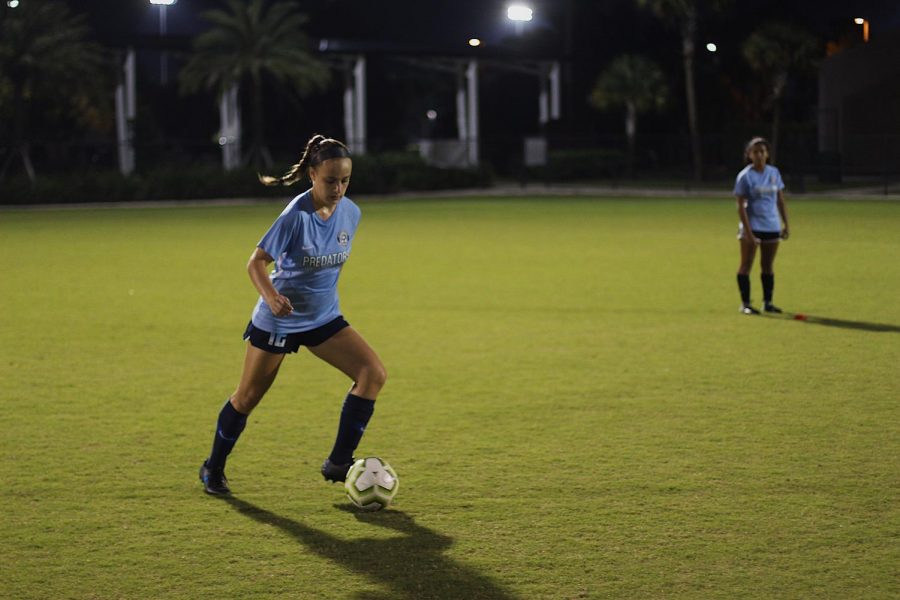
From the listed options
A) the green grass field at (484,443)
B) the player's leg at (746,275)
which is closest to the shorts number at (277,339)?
the green grass field at (484,443)

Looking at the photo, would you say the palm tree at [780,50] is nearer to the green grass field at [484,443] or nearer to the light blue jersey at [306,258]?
the green grass field at [484,443]

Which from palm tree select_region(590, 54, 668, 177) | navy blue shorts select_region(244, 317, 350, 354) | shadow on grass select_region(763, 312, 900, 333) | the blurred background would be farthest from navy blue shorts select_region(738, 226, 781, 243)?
palm tree select_region(590, 54, 668, 177)

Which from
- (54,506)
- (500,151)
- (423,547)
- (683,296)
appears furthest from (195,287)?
(500,151)

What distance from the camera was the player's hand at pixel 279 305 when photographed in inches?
248

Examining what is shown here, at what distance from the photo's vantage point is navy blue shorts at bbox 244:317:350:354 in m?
6.62

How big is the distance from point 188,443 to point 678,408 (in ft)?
11.6

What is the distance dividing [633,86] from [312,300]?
58.5 metres

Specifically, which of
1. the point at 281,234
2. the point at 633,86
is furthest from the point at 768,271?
the point at 633,86

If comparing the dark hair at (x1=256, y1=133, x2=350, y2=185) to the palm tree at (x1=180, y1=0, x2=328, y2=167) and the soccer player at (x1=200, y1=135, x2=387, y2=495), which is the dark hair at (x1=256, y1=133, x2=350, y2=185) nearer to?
the soccer player at (x1=200, y1=135, x2=387, y2=495)

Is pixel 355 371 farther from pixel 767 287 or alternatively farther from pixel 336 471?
pixel 767 287

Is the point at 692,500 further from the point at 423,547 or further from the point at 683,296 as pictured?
the point at 683,296

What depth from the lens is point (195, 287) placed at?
1764 cm

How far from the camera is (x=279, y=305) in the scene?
6293mm

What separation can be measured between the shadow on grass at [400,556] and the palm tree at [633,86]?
5773 cm
